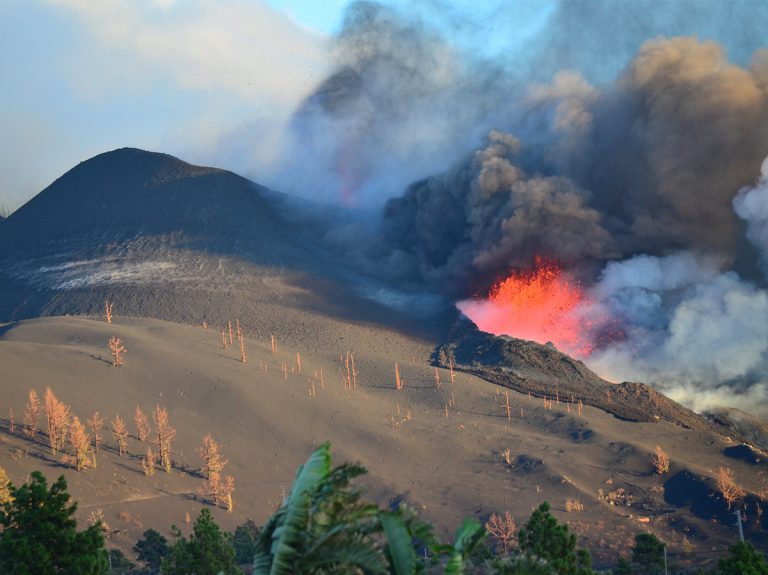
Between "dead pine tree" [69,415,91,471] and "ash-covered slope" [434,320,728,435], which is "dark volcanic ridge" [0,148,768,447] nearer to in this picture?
"ash-covered slope" [434,320,728,435]

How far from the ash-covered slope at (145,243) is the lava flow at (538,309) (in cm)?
2108

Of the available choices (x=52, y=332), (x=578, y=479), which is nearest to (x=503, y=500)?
(x=578, y=479)

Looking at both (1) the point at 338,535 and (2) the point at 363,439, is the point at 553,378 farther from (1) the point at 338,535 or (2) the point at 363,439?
(1) the point at 338,535

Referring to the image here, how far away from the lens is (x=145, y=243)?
11200cm

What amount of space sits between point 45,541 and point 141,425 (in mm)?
45421

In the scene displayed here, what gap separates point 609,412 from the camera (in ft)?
243

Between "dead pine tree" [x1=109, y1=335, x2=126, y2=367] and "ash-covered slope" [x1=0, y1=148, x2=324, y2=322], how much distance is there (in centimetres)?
1505

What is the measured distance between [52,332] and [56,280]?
24586 millimetres

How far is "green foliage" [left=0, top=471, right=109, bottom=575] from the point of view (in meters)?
20.2

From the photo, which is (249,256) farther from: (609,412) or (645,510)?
(645,510)


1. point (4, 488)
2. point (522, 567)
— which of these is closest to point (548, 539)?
point (522, 567)

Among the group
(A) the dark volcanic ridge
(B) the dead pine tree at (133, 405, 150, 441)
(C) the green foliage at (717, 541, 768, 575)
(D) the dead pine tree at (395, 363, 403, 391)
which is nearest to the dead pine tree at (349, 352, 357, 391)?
(D) the dead pine tree at (395, 363, 403, 391)

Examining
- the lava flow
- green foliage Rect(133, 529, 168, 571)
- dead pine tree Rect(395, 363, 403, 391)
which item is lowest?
green foliage Rect(133, 529, 168, 571)

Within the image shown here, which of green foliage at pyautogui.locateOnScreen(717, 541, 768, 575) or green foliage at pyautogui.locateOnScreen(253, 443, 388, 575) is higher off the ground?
green foliage at pyautogui.locateOnScreen(253, 443, 388, 575)
